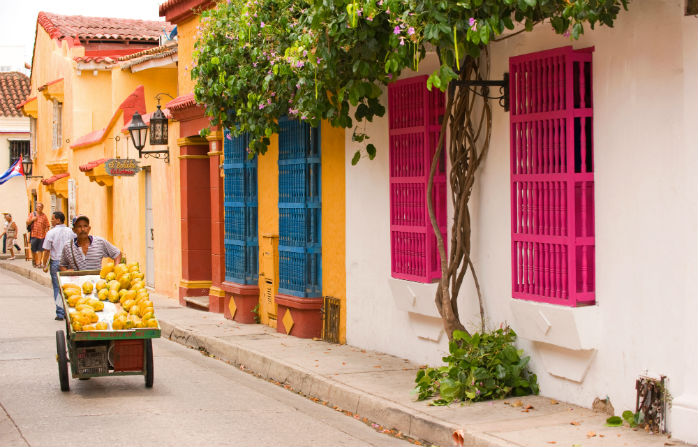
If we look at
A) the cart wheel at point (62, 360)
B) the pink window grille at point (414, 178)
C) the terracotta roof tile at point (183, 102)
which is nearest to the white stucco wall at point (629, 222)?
the pink window grille at point (414, 178)

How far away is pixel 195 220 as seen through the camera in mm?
17531

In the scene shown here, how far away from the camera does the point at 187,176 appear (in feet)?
57.0

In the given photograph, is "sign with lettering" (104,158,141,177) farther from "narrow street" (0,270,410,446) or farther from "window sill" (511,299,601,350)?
"window sill" (511,299,601,350)

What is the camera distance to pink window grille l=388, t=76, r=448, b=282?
32.1ft

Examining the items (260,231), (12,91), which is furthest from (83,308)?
(12,91)

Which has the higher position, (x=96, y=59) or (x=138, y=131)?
(x=96, y=59)

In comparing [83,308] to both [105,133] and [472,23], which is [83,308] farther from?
[105,133]

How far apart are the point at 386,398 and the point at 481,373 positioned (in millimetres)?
860

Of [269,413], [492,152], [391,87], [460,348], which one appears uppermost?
[391,87]

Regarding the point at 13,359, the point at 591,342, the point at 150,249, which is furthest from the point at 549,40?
the point at 150,249

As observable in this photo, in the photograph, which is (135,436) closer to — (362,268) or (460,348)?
(460,348)

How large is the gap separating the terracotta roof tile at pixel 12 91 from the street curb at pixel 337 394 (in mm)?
32529

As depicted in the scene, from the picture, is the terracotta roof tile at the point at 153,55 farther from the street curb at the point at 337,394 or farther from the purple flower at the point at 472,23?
the purple flower at the point at 472,23

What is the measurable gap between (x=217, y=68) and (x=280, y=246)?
2486 millimetres
